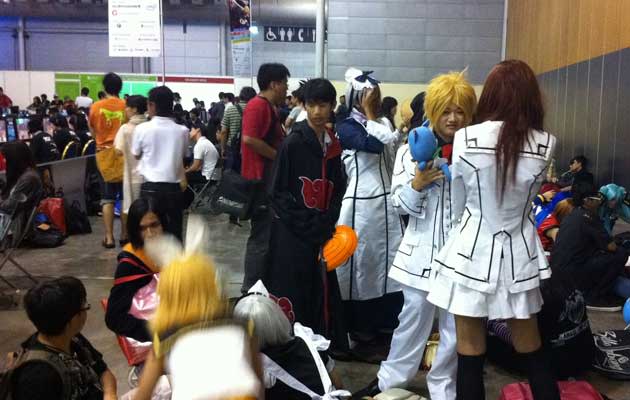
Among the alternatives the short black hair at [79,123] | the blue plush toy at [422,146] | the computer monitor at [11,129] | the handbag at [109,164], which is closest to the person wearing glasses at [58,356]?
the blue plush toy at [422,146]

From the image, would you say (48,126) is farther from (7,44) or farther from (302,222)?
(7,44)

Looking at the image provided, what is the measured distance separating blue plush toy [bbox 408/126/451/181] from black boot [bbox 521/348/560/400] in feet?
2.74

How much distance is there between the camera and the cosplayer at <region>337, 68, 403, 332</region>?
3.43 m

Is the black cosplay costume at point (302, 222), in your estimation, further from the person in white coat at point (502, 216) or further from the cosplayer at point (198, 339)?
the cosplayer at point (198, 339)

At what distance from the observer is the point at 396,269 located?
2.84 metres

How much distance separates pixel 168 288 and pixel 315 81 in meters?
1.73

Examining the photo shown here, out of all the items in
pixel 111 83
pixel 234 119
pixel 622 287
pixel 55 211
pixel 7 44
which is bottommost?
pixel 622 287

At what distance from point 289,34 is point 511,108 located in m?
16.6

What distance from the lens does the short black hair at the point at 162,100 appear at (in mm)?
4395

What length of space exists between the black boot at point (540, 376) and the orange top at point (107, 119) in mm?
4725

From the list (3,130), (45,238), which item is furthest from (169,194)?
(3,130)

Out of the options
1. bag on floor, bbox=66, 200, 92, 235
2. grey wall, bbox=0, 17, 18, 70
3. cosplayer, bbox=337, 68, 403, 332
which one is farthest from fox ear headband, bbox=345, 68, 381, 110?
grey wall, bbox=0, 17, 18, 70

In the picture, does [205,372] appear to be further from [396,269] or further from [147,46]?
[147,46]

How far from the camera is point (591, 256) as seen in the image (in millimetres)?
4730
